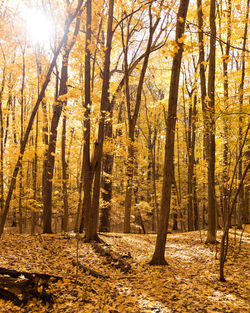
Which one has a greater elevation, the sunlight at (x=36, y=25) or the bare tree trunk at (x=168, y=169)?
the sunlight at (x=36, y=25)

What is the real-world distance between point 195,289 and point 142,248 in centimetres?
373

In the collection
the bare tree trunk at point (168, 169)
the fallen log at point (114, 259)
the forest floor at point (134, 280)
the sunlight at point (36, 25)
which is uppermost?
the sunlight at point (36, 25)

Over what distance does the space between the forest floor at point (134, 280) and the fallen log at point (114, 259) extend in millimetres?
114

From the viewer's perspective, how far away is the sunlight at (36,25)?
992cm

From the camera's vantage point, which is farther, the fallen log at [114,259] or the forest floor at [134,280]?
the fallen log at [114,259]

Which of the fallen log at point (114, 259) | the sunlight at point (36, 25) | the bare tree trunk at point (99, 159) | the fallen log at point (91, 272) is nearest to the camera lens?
the fallen log at point (91, 272)

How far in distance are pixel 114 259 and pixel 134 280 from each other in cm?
115

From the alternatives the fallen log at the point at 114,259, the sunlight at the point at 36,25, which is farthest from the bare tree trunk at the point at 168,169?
the sunlight at the point at 36,25

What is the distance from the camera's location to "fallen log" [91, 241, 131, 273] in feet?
19.2

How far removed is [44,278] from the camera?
184 inches

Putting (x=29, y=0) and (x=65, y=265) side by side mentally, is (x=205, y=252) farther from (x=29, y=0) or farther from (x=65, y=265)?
(x=29, y=0)

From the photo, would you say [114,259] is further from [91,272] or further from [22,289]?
[22,289]

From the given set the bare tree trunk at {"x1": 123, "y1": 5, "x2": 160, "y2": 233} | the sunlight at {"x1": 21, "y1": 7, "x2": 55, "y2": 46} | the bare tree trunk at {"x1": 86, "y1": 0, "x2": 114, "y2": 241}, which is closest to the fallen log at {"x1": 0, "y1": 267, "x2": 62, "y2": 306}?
the bare tree trunk at {"x1": 86, "y1": 0, "x2": 114, "y2": 241}

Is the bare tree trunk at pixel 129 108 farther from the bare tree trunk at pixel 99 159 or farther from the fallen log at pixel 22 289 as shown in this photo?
the fallen log at pixel 22 289
